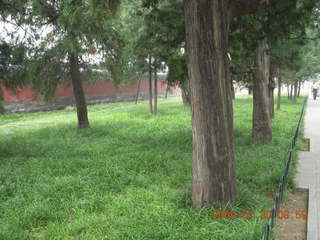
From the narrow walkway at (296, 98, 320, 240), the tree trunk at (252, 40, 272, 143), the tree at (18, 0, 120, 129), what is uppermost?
the tree at (18, 0, 120, 129)

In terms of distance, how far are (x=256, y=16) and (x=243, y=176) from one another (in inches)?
122

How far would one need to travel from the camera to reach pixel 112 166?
Answer: 6.75 meters

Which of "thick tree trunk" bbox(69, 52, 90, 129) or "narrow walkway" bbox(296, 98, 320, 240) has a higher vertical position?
"thick tree trunk" bbox(69, 52, 90, 129)

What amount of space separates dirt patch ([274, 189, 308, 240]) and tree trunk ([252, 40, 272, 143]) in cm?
348

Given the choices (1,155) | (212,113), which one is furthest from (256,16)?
(1,155)

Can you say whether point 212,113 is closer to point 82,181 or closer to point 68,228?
point 68,228

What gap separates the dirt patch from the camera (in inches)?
153

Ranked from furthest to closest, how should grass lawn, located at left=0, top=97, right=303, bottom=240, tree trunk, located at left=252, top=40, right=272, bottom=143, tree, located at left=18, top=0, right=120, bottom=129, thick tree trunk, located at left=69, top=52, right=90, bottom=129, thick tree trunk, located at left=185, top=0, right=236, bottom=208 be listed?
thick tree trunk, located at left=69, top=52, right=90, bottom=129
tree, located at left=18, top=0, right=120, bottom=129
tree trunk, located at left=252, top=40, right=272, bottom=143
thick tree trunk, located at left=185, top=0, right=236, bottom=208
grass lawn, located at left=0, top=97, right=303, bottom=240

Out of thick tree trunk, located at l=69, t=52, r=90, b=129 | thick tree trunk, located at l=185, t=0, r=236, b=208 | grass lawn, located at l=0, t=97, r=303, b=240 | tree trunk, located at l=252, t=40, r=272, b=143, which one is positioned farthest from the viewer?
thick tree trunk, located at l=69, t=52, r=90, b=129

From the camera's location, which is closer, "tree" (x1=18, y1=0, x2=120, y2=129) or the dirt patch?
the dirt patch
